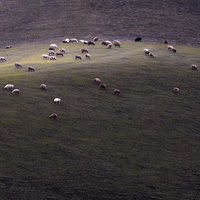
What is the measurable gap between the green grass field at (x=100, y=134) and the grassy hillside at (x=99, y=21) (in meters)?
28.7

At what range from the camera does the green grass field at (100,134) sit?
21.3 meters

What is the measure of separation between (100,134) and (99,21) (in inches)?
2052

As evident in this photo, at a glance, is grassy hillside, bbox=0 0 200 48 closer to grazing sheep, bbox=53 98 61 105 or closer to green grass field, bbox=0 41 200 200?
green grass field, bbox=0 41 200 200

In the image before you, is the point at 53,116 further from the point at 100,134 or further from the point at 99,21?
the point at 99,21

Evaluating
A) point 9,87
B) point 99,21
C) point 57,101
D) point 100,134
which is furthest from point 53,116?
point 99,21

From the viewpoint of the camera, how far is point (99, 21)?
74.7 m

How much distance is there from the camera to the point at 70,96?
3153cm

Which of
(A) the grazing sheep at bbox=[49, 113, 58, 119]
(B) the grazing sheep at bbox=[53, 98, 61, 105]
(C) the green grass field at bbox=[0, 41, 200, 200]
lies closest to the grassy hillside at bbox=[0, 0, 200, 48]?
(C) the green grass field at bbox=[0, 41, 200, 200]

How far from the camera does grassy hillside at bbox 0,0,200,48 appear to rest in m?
68.0

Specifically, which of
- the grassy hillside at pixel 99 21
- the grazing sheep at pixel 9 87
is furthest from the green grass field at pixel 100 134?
the grassy hillside at pixel 99 21

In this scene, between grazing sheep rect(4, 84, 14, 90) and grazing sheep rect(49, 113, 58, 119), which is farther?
grazing sheep rect(4, 84, 14, 90)

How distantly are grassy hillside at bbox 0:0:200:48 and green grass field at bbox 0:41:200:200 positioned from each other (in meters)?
28.7

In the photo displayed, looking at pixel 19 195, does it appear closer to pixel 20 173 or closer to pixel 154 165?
pixel 20 173

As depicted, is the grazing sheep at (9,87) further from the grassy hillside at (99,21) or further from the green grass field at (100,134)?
the grassy hillside at (99,21)
